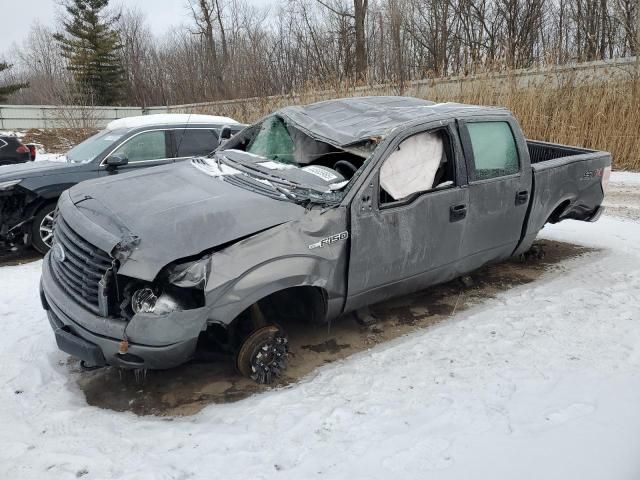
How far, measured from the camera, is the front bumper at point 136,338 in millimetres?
2881

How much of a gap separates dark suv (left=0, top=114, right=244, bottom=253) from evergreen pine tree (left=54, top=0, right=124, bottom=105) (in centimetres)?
3180

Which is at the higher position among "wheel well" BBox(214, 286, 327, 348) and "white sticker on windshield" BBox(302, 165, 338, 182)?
"white sticker on windshield" BBox(302, 165, 338, 182)

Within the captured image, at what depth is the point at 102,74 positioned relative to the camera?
119ft

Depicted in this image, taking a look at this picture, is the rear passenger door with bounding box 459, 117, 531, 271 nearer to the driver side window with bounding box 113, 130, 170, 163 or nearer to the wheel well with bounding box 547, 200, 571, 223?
the wheel well with bounding box 547, 200, 571, 223

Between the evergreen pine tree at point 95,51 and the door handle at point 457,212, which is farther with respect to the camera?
the evergreen pine tree at point 95,51

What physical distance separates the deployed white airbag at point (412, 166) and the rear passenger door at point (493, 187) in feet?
1.03

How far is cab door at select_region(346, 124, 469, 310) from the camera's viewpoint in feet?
11.9

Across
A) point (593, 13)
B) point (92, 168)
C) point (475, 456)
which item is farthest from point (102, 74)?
point (475, 456)

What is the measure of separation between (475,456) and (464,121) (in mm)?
2840

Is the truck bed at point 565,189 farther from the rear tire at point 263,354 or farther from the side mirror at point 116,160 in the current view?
the side mirror at point 116,160

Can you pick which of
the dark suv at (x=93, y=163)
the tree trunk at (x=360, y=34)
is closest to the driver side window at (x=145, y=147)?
the dark suv at (x=93, y=163)

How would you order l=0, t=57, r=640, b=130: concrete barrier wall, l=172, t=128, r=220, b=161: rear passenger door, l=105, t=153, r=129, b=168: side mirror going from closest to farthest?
l=105, t=153, r=129, b=168: side mirror
l=172, t=128, r=220, b=161: rear passenger door
l=0, t=57, r=640, b=130: concrete barrier wall

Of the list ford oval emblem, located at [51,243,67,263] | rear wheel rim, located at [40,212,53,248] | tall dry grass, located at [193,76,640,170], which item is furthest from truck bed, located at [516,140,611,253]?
tall dry grass, located at [193,76,640,170]

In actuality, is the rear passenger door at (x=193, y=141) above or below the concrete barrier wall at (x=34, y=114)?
below
